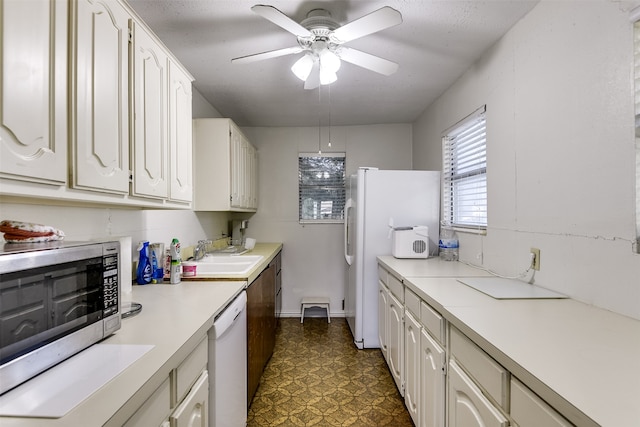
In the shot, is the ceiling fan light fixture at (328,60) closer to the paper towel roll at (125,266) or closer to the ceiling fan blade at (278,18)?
the ceiling fan blade at (278,18)

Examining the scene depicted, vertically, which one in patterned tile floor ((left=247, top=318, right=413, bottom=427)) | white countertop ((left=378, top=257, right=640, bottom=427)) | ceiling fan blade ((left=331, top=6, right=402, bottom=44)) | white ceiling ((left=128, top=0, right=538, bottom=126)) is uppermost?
white ceiling ((left=128, top=0, right=538, bottom=126))

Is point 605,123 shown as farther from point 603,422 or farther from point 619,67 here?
point 603,422

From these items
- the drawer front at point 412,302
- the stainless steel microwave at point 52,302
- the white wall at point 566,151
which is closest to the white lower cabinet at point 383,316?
the drawer front at point 412,302

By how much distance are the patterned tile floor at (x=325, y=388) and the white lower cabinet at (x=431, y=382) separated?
0.44 m

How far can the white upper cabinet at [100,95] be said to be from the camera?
96 centimetres

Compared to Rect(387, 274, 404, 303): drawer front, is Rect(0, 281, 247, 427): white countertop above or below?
above

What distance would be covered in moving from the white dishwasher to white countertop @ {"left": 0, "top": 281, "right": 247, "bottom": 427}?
2.8 inches

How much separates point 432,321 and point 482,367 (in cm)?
46

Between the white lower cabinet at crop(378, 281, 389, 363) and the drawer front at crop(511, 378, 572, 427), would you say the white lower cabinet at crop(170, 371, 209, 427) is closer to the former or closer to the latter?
the drawer front at crop(511, 378, 572, 427)

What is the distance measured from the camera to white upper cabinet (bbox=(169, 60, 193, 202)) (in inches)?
65.1

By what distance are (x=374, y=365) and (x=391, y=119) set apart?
2715 millimetres

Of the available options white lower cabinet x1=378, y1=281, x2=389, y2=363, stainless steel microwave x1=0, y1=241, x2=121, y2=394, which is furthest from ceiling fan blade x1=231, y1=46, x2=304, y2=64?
white lower cabinet x1=378, y1=281, x2=389, y2=363

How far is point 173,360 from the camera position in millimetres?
891

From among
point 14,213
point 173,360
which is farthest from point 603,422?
point 14,213
